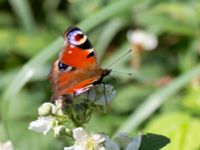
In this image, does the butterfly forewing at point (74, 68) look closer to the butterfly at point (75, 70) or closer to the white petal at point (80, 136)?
the butterfly at point (75, 70)

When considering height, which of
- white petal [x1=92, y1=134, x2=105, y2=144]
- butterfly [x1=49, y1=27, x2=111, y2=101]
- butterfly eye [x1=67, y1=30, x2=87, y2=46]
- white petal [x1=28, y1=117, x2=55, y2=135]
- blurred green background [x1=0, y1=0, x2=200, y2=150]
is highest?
blurred green background [x1=0, y1=0, x2=200, y2=150]

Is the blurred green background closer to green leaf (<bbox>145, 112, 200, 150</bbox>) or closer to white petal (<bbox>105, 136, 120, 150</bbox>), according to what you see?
green leaf (<bbox>145, 112, 200, 150</bbox>)

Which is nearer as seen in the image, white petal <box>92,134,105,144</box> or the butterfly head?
white petal <box>92,134,105,144</box>

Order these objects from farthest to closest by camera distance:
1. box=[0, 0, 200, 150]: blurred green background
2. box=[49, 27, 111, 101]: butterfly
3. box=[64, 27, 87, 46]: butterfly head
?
box=[0, 0, 200, 150]: blurred green background, box=[64, 27, 87, 46]: butterfly head, box=[49, 27, 111, 101]: butterfly

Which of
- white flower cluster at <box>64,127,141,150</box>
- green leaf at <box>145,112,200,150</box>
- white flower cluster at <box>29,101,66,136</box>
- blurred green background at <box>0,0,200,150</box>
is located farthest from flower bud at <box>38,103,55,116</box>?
blurred green background at <box>0,0,200,150</box>

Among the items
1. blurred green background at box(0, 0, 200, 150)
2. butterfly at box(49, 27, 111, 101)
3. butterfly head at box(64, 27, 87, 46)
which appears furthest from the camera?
blurred green background at box(0, 0, 200, 150)

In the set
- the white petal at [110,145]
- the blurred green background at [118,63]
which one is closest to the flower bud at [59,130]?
the white petal at [110,145]

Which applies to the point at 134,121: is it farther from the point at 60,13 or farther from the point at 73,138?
the point at 60,13

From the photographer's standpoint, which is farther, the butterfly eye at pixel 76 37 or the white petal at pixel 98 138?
the butterfly eye at pixel 76 37
